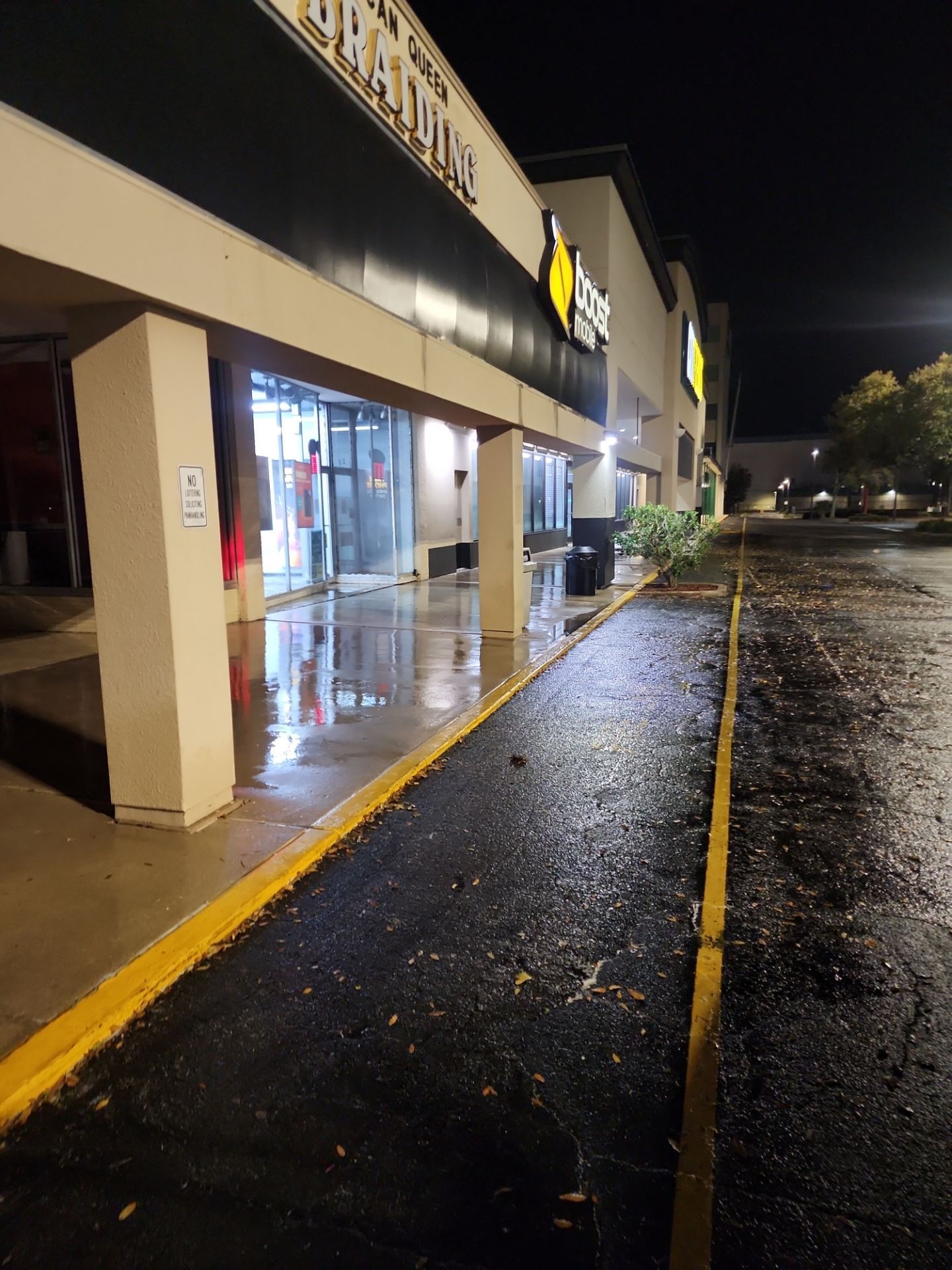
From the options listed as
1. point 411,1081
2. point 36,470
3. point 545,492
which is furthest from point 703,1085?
point 545,492

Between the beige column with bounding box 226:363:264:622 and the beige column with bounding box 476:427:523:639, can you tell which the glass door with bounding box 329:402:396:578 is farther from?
the beige column with bounding box 476:427:523:639

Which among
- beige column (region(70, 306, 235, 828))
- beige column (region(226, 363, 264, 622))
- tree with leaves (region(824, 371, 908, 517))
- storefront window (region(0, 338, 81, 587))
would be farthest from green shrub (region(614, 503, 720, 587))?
tree with leaves (region(824, 371, 908, 517))

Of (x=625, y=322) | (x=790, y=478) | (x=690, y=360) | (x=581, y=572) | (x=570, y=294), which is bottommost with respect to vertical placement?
(x=581, y=572)

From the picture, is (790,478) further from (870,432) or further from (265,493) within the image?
(265,493)

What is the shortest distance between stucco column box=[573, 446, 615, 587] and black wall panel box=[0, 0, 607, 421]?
8.48 m

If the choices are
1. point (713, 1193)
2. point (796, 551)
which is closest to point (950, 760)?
point (713, 1193)

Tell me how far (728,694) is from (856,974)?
211 inches

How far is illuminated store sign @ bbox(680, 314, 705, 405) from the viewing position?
33.5 m

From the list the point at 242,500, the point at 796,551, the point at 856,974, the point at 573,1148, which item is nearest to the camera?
the point at 573,1148

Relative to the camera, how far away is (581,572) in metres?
16.8

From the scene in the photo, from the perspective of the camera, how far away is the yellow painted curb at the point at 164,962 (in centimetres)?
290

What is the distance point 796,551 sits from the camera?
103 ft

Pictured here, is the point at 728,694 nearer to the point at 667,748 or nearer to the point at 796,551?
the point at 667,748

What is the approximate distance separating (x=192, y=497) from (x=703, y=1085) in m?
4.02
